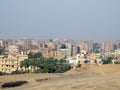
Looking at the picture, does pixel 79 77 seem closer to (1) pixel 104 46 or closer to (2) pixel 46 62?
(2) pixel 46 62

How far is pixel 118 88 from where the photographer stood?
2955 cm

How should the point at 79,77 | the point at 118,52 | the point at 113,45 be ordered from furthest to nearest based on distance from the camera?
the point at 113,45
the point at 118,52
the point at 79,77

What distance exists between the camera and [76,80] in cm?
3562

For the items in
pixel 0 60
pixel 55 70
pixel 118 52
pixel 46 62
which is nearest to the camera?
pixel 55 70

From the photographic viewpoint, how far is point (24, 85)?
3020cm

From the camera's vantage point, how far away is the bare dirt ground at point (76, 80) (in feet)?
92.9

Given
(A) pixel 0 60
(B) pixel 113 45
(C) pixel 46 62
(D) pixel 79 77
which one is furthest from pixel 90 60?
(B) pixel 113 45

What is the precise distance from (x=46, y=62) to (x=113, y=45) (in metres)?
111

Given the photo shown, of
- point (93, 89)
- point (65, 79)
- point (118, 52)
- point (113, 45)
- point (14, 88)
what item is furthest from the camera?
point (113, 45)

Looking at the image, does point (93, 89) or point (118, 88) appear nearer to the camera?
point (93, 89)

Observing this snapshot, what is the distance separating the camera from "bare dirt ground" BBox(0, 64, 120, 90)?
2833 centimetres

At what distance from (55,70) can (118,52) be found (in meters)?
63.4

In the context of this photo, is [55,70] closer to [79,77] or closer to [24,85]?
[79,77]

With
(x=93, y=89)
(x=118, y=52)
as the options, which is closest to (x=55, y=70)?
(x=93, y=89)
